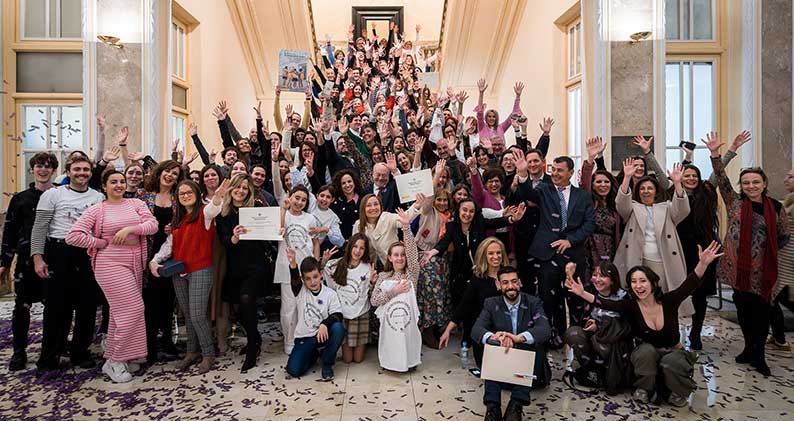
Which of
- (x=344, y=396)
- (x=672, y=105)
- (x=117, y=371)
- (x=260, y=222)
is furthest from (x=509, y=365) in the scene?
(x=672, y=105)

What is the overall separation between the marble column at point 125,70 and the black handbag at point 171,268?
287 cm

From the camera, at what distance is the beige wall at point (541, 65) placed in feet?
28.6

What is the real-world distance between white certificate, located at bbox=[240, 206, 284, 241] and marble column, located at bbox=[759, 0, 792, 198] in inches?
243

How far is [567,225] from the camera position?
4152 millimetres

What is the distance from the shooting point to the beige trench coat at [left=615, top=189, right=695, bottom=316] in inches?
162

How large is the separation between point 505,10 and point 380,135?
6442mm

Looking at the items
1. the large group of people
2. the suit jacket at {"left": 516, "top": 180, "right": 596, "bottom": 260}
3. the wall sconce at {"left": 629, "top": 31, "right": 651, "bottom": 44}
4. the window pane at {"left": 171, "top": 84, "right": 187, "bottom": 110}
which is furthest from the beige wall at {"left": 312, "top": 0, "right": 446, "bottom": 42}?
the suit jacket at {"left": 516, "top": 180, "right": 596, "bottom": 260}

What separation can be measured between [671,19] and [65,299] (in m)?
7.86

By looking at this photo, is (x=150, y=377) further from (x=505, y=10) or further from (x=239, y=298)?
(x=505, y=10)

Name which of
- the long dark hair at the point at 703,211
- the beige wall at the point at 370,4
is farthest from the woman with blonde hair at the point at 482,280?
the beige wall at the point at 370,4

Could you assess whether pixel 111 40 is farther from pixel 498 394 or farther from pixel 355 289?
pixel 498 394

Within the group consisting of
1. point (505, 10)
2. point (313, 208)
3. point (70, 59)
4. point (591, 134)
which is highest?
point (505, 10)

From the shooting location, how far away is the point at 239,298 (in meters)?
4.06

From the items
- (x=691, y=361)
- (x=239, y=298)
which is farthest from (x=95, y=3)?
(x=691, y=361)
